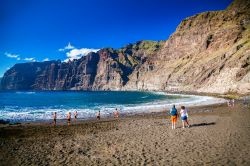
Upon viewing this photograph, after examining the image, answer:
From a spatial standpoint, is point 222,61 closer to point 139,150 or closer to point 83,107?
point 83,107

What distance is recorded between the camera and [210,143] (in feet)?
49.3

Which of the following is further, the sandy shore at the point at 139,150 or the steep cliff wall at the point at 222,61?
the steep cliff wall at the point at 222,61

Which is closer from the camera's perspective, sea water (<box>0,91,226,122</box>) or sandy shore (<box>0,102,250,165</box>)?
sandy shore (<box>0,102,250,165</box>)

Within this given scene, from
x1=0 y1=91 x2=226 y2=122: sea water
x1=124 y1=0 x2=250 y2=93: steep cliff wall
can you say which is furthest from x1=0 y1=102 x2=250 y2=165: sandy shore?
x1=124 y1=0 x2=250 y2=93: steep cliff wall

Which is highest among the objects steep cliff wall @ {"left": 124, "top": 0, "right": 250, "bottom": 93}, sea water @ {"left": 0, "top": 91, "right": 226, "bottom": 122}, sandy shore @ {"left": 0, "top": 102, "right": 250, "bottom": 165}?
steep cliff wall @ {"left": 124, "top": 0, "right": 250, "bottom": 93}

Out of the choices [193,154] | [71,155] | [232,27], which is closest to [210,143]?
[193,154]

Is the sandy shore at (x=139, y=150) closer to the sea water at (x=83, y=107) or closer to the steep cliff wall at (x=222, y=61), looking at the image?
the sea water at (x=83, y=107)

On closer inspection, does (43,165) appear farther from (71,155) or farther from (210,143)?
(210,143)

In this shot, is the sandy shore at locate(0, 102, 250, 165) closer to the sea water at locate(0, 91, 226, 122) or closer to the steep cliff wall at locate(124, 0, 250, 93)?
the sea water at locate(0, 91, 226, 122)

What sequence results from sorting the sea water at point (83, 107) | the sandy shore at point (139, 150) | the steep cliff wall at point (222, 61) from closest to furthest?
the sandy shore at point (139, 150)
the sea water at point (83, 107)
the steep cliff wall at point (222, 61)

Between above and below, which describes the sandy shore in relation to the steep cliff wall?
below

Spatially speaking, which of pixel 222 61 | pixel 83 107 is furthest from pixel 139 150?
pixel 222 61

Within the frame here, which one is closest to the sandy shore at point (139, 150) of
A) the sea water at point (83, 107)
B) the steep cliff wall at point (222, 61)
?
the sea water at point (83, 107)

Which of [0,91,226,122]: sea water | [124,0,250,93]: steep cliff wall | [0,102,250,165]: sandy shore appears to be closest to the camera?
[0,102,250,165]: sandy shore
